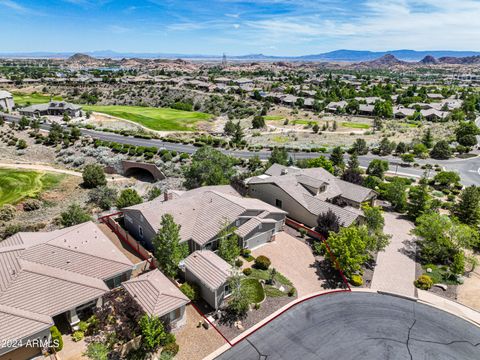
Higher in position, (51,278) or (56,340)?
(51,278)

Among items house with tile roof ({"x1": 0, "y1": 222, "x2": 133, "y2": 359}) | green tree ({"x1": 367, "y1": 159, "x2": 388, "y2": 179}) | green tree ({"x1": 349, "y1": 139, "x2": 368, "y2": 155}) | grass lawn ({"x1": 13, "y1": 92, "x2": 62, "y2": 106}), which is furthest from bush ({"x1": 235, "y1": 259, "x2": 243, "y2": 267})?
grass lawn ({"x1": 13, "y1": 92, "x2": 62, "y2": 106})

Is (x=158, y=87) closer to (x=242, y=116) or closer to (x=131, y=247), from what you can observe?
(x=242, y=116)

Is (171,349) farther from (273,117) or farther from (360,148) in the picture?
(273,117)

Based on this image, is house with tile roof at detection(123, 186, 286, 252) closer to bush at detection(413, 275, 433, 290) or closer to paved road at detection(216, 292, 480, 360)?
paved road at detection(216, 292, 480, 360)

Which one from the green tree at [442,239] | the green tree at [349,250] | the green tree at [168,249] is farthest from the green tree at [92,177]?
the green tree at [442,239]

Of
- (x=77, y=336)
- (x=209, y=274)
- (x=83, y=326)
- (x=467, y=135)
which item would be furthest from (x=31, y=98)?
(x=467, y=135)
